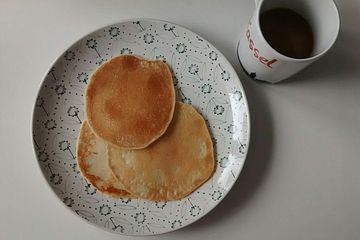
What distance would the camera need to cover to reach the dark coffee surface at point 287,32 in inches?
26.1

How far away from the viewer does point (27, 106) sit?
700mm

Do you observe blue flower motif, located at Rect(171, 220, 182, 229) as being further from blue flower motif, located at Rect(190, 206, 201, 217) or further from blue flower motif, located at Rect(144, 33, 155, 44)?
blue flower motif, located at Rect(144, 33, 155, 44)

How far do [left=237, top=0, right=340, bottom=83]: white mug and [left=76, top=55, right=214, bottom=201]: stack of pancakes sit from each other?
0.39 ft

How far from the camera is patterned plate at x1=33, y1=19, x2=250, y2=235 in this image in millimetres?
662

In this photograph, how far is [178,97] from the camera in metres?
0.70

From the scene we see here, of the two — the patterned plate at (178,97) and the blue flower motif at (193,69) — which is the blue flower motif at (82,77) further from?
the blue flower motif at (193,69)

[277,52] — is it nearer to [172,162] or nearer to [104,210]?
[172,162]

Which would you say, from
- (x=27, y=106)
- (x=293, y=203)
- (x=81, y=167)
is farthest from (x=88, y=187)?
(x=293, y=203)

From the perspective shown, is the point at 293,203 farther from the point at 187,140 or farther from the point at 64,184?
the point at 64,184

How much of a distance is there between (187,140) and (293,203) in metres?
0.20

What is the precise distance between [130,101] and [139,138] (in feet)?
0.19

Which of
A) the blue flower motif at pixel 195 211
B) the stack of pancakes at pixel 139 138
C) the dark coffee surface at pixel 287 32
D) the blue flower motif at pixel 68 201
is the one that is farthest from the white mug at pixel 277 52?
the blue flower motif at pixel 68 201

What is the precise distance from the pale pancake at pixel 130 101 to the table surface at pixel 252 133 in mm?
91

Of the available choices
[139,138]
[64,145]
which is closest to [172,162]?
[139,138]
